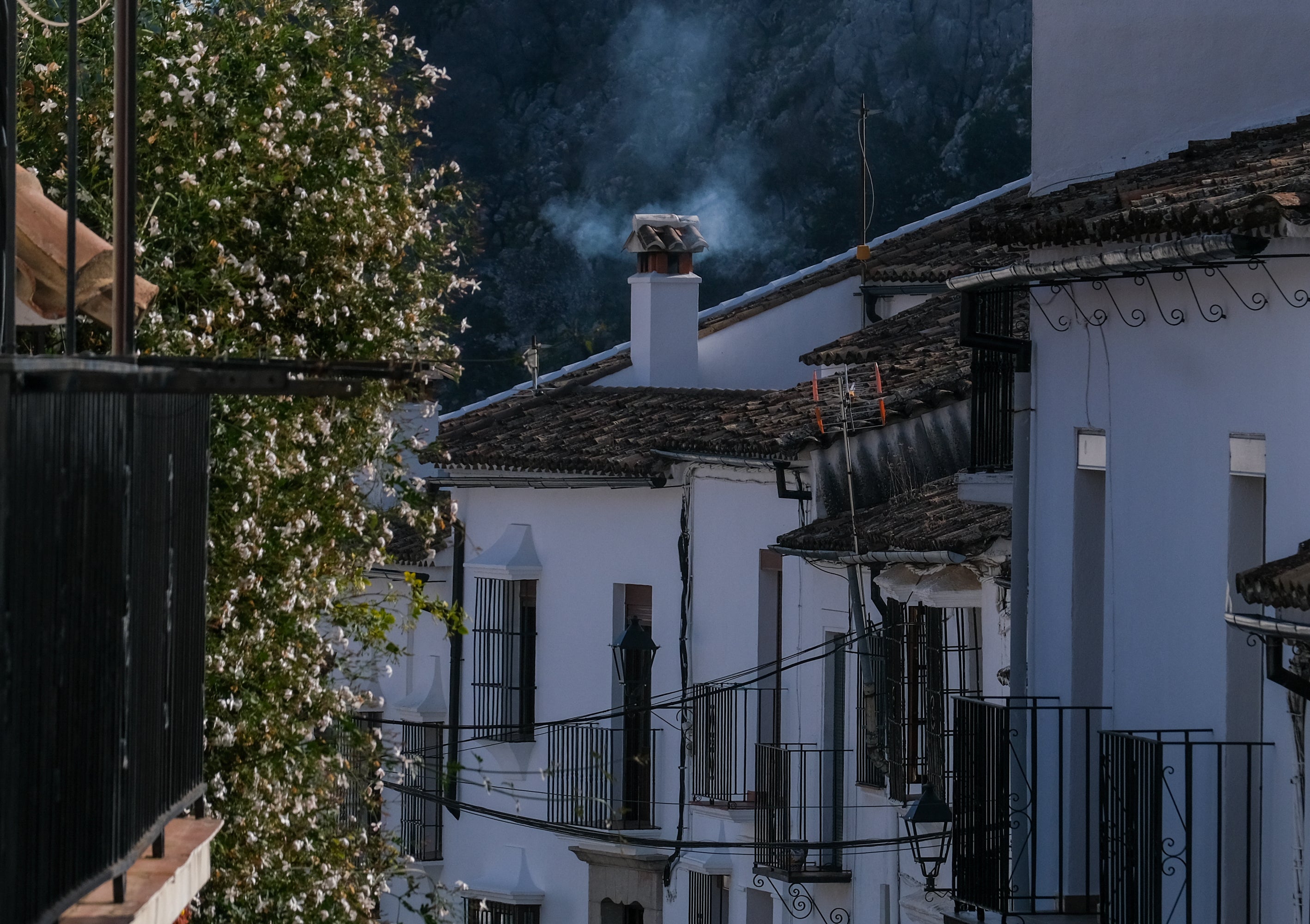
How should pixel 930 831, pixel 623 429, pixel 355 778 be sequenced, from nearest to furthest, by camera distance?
pixel 355 778
pixel 930 831
pixel 623 429

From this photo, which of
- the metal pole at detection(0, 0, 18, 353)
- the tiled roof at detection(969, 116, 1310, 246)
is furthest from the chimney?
the metal pole at detection(0, 0, 18, 353)

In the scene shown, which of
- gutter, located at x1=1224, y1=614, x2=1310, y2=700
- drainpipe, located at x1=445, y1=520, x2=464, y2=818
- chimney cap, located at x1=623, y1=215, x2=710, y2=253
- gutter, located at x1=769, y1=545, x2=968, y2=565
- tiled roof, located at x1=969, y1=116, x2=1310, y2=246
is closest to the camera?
gutter, located at x1=1224, y1=614, x2=1310, y2=700

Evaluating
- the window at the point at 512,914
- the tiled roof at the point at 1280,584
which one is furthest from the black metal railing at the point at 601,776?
the tiled roof at the point at 1280,584

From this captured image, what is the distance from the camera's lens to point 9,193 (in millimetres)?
4980

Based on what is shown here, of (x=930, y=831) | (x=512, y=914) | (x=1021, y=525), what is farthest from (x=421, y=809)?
(x=1021, y=525)

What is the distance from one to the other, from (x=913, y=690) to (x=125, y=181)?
35.8ft

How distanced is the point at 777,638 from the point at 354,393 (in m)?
14.3

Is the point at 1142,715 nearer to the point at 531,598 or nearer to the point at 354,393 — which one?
the point at 354,393

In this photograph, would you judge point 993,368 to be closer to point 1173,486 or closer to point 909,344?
point 1173,486

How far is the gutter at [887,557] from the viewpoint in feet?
46.9

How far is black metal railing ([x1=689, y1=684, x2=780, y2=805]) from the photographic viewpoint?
19125 mm

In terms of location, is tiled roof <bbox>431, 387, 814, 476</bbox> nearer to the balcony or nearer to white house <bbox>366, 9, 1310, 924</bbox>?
white house <bbox>366, 9, 1310, 924</bbox>

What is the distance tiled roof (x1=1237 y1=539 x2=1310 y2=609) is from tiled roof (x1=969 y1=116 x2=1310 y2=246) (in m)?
1.35

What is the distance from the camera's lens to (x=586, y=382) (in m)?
23.8
